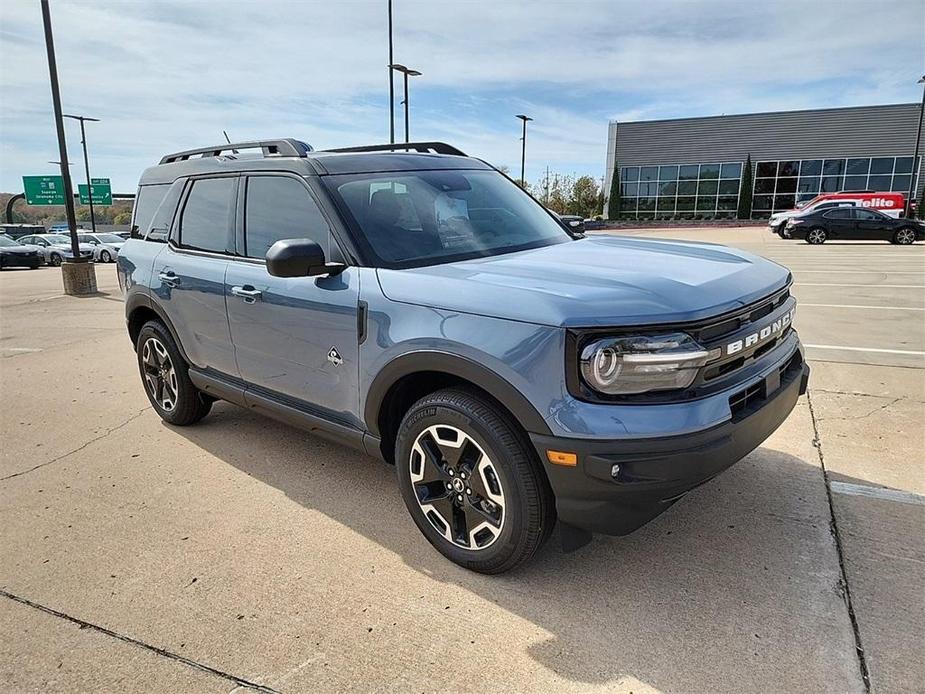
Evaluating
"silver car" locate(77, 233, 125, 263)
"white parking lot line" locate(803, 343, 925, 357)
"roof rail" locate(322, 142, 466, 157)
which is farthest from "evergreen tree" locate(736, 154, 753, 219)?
"roof rail" locate(322, 142, 466, 157)

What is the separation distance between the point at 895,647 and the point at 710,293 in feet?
4.69

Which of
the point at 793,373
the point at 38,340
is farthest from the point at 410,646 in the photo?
the point at 38,340

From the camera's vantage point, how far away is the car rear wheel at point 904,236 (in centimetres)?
2189

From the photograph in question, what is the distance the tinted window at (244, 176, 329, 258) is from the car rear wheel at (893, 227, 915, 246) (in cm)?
2463

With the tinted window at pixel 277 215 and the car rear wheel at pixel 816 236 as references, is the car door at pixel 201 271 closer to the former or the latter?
the tinted window at pixel 277 215

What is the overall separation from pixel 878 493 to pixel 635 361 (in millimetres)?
2098

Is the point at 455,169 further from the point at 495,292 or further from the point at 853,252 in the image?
the point at 853,252

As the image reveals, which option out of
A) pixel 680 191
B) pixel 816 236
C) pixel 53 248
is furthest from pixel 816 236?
pixel 53 248

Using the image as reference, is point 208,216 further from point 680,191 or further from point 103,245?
point 680,191

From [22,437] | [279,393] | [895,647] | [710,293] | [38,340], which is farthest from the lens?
[38,340]

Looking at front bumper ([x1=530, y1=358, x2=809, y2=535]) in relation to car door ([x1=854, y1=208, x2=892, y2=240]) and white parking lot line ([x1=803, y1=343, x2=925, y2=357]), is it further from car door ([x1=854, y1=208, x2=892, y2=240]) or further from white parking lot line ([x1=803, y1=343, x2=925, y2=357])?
car door ([x1=854, y1=208, x2=892, y2=240])

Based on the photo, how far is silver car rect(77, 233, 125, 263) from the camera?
28239 millimetres

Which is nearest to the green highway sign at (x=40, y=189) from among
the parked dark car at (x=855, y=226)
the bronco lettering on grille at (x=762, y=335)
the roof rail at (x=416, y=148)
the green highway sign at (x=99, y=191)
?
the green highway sign at (x=99, y=191)

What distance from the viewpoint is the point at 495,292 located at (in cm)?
257
